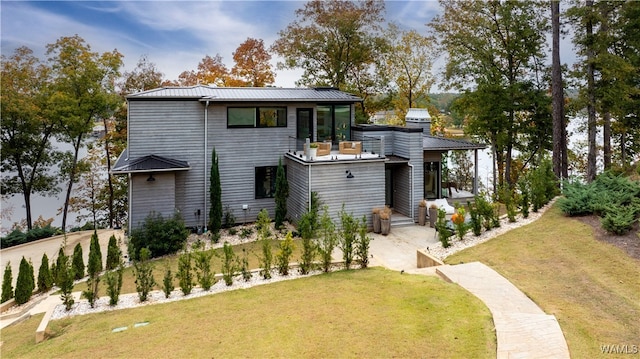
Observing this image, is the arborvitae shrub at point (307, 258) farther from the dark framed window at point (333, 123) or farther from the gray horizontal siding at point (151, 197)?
the dark framed window at point (333, 123)

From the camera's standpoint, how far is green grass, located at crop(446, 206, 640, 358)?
5715mm

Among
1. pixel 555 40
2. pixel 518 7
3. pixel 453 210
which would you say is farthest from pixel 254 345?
pixel 518 7

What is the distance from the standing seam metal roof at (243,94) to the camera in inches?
578

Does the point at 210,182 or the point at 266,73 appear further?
the point at 266,73

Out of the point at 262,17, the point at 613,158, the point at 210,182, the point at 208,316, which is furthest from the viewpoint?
A: the point at 262,17

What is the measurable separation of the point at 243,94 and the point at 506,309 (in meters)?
12.7

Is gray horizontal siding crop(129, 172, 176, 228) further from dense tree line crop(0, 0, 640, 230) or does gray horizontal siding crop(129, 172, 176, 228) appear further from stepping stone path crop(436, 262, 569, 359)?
stepping stone path crop(436, 262, 569, 359)

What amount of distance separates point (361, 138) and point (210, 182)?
6.72 metres

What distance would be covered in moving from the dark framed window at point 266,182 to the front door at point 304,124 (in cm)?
161

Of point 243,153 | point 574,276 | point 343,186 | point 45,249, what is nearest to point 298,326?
point 574,276

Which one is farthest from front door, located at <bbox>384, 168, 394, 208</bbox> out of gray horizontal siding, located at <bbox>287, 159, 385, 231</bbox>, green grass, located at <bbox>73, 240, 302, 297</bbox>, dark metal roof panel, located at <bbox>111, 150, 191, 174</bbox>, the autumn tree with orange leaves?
the autumn tree with orange leaves

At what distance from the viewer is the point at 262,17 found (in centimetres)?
2506

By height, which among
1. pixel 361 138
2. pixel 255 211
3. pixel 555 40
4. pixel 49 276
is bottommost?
pixel 49 276

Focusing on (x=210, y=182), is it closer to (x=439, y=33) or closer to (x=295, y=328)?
(x=295, y=328)
